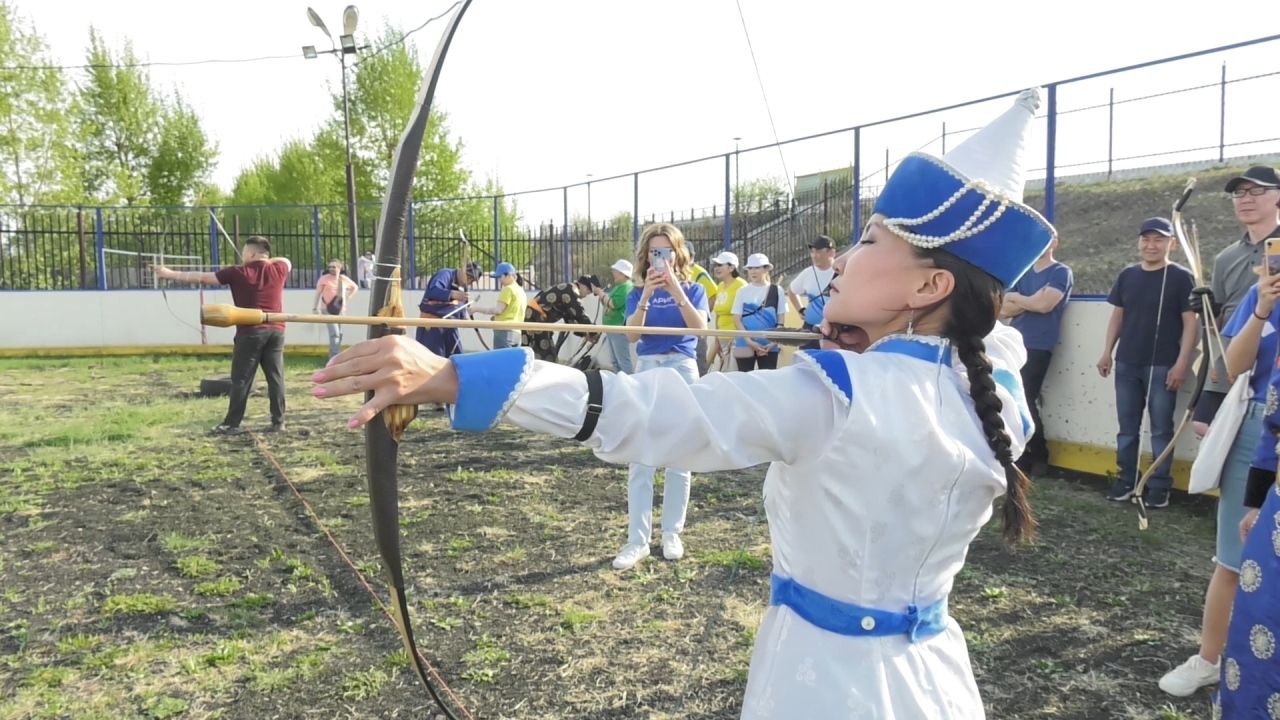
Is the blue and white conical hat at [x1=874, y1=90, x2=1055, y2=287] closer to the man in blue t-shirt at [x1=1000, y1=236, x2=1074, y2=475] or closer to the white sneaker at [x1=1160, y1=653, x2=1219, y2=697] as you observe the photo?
the white sneaker at [x1=1160, y1=653, x2=1219, y2=697]

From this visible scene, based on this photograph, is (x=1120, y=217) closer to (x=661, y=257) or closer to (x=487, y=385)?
(x=661, y=257)

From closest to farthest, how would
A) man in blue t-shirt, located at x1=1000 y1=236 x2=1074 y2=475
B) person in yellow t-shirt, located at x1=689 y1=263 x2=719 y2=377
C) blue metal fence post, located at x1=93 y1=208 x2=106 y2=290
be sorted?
person in yellow t-shirt, located at x1=689 y1=263 x2=719 y2=377, man in blue t-shirt, located at x1=1000 y1=236 x2=1074 y2=475, blue metal fence post, located at x1=93 y1=208 x2=106 y2=290

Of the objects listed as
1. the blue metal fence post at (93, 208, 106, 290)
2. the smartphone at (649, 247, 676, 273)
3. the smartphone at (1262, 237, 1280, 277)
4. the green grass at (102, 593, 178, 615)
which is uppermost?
the blue metal fence post at (93, 208, 106, 290)

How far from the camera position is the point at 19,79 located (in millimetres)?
19891

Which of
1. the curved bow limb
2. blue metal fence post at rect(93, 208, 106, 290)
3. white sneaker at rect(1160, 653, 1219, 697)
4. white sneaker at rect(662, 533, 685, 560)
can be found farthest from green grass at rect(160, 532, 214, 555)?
blue metal fence post at rect(93, 208, 106, 290)

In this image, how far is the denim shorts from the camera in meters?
2.50

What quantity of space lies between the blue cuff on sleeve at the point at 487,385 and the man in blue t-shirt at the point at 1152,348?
523cm

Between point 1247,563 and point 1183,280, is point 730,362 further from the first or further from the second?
point 1247,563

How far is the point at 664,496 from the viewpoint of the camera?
4.26 metres

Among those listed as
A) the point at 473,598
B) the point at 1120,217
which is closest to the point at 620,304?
the point at 473,598

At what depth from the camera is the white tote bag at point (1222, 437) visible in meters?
2.61

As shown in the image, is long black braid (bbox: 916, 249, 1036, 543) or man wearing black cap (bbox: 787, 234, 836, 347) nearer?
long black braid (bbox: 916, 249, 1036, 543)

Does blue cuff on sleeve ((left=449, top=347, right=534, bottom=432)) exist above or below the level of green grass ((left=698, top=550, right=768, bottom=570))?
above

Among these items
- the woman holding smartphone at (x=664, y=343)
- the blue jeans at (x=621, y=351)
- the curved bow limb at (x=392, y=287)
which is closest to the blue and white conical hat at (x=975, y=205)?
the curved bow limb at (x=392, y=287)
